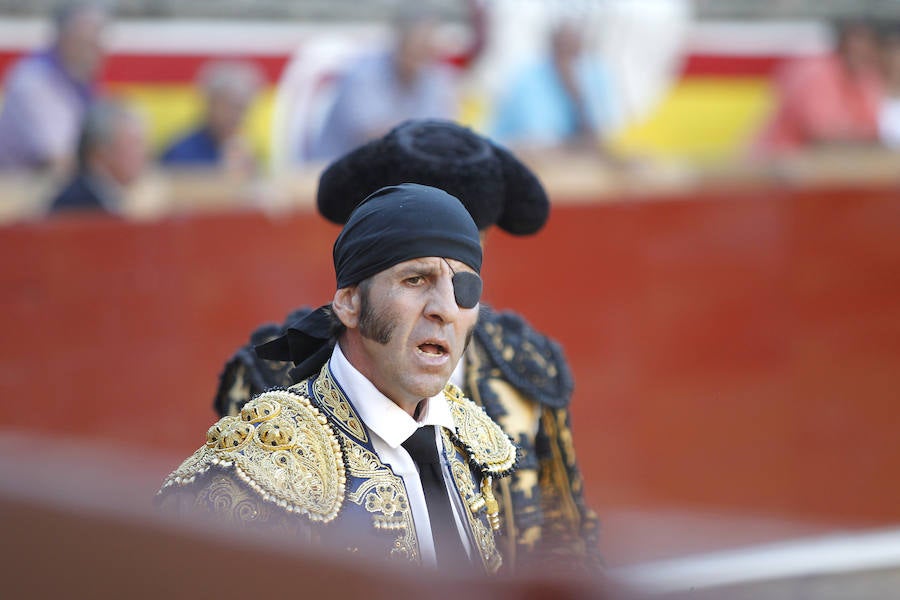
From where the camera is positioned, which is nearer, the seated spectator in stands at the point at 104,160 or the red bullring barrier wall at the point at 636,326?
the red bullring barrier wall at the point at 636,326

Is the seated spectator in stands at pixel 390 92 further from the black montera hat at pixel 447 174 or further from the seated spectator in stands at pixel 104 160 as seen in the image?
the black montera hat at pixel 447 174

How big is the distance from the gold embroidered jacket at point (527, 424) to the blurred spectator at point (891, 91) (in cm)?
485

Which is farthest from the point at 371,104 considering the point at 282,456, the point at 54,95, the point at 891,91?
the point at 282,456

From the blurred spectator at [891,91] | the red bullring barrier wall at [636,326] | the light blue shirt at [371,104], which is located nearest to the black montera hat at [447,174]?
the red bullring barrier wall at [636,326]

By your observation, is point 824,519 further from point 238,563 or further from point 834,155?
point 238,563

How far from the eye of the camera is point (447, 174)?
2.83m

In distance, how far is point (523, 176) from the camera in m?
2.97

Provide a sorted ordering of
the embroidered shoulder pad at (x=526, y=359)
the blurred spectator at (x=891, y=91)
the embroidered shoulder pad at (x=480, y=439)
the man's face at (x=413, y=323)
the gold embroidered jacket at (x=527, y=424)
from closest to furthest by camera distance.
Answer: the man's face at (x=413, y=323) < the embroidered shoulder pad at (x=480, y=439) < the gold embroidered jacket at (x=527, y=424) < the embroidered shoulder pad at (x=526, y=359) < the blurred spectator at (x=891, y=91)

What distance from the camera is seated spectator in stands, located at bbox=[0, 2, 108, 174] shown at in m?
5.60

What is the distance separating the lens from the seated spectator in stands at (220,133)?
6.07 m

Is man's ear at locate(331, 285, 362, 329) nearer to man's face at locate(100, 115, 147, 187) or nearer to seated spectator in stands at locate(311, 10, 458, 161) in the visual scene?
man's face at locate(100, 115, 147, 187)

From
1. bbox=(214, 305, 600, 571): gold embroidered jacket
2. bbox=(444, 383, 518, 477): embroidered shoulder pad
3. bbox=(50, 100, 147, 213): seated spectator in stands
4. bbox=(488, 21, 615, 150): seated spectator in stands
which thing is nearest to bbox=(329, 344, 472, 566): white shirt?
bbox=(444, 383, 518, 477): embroidered shoulder pad

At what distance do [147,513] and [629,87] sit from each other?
6.78m

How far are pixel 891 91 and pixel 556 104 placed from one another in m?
2.01
